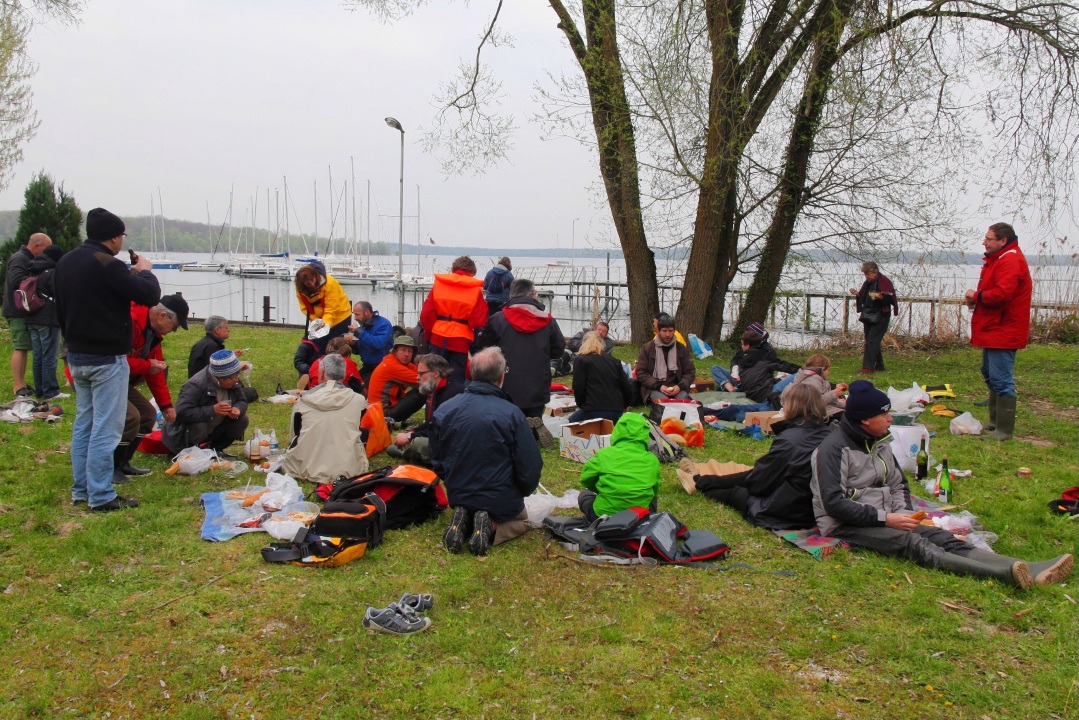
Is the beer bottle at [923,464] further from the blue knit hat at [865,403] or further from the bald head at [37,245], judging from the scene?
the bald head at [37,245]

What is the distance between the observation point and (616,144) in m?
12.9

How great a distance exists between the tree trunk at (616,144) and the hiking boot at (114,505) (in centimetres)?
932

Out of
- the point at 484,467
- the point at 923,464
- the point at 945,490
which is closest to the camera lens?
the point at 484,467

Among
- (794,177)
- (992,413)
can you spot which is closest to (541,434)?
(992,413)

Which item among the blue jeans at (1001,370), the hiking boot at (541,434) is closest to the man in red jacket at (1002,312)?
the blue jeans at (1001,370)

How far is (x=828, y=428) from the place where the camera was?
5.26m

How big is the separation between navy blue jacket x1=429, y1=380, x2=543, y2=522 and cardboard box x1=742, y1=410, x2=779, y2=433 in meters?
3.83

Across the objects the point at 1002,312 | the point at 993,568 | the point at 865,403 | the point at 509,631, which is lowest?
the point at 509,631

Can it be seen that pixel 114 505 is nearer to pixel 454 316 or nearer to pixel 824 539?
pixel 454 316

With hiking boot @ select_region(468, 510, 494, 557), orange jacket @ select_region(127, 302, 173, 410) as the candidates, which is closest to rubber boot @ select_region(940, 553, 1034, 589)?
hiking boot @ select_region(468, 510, 494, 557)

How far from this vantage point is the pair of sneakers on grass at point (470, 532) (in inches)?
188

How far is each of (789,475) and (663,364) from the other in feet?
12.2

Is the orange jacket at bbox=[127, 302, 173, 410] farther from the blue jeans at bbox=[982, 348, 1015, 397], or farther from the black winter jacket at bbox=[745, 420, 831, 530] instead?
the blue jeans at bbox=[982, 348, 1015, 397]

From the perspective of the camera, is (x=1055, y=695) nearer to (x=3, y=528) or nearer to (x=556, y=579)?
(x=556, y=579)
